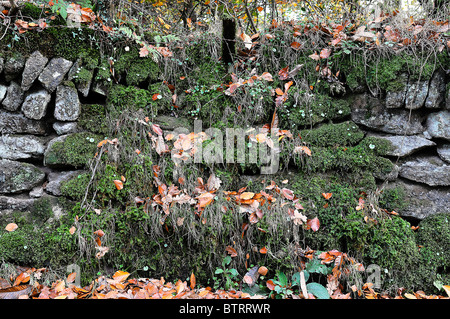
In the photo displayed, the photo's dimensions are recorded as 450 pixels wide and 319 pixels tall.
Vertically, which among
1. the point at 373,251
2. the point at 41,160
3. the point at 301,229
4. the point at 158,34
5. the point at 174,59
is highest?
the point at 158,34

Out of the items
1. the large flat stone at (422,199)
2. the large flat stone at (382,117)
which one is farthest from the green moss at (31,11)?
the large flat stone at (422,199)

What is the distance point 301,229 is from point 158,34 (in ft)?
9.11

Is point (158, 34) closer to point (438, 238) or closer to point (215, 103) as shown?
point (215, 103)

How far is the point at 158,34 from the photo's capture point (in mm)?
3441

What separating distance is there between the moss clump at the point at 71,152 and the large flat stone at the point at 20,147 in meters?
0.15

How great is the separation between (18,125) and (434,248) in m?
4.47

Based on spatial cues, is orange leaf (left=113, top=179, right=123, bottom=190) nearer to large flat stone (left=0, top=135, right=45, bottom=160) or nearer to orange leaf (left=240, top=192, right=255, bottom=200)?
large flat stone (left=0, top=135, right=45, bottom=160)

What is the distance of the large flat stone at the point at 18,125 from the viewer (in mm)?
2906

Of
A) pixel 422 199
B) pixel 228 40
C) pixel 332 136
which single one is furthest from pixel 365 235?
pixel 228 40

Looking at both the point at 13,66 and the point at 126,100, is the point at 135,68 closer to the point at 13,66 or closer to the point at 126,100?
the point at 126,100

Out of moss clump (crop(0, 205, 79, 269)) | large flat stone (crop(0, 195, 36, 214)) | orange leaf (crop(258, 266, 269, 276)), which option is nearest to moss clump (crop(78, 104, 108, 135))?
large flat stone (crop(0, 195, 36, 214))

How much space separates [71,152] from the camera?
291 centimetres

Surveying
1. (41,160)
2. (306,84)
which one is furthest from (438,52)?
(41,160)

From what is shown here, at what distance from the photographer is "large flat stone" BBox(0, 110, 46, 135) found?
2.91m
